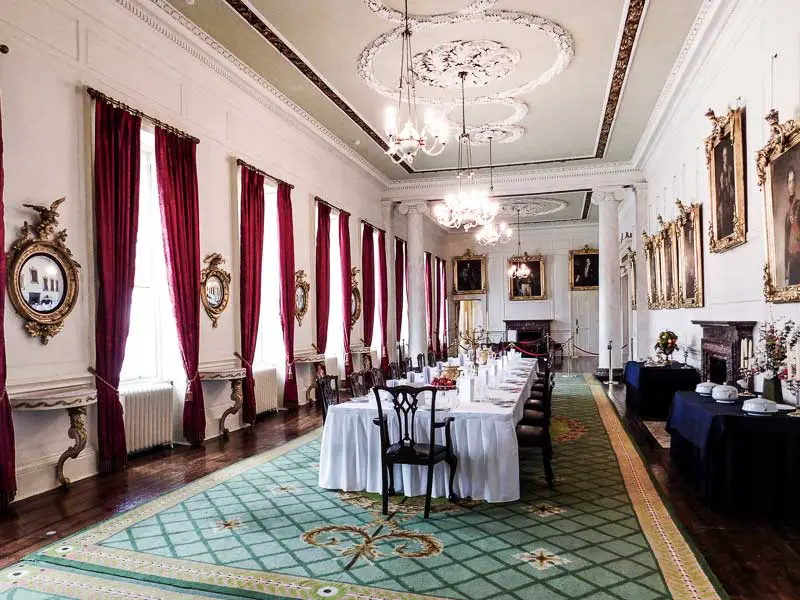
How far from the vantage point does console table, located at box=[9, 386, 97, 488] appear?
176 inches

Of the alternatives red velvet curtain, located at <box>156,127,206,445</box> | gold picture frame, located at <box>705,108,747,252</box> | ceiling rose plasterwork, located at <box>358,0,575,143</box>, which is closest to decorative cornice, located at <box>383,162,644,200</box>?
ceiling rose plasterwork, located at <box>358,0,575,143</box>

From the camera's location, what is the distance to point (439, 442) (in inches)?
180

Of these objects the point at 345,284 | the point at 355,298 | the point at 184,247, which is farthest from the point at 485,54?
the point at 355,298

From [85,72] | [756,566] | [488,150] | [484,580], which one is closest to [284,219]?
[85,72]

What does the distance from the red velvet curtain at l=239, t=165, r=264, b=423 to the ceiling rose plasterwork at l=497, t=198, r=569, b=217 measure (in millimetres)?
10017

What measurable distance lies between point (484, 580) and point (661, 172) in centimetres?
941

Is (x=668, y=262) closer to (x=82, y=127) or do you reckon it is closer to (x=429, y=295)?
(x=82, y=127)

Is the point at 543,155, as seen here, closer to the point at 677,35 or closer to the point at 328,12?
the point at 677,35

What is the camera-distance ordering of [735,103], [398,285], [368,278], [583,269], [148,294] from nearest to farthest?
[735,103] → [148,294] → [368,278] → [398,285] → [583,269]

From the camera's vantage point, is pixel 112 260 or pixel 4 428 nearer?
pixel 4 428

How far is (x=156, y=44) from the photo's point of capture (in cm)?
617

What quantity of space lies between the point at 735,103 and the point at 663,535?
465 cm

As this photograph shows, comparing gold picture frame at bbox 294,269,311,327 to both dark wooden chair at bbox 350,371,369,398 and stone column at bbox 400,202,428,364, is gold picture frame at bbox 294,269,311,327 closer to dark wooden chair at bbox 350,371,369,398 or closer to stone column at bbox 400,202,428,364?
dark wooden chair at bbox 350,371,369,398

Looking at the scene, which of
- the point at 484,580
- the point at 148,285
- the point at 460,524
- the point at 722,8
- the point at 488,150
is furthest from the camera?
the point at 488,150
